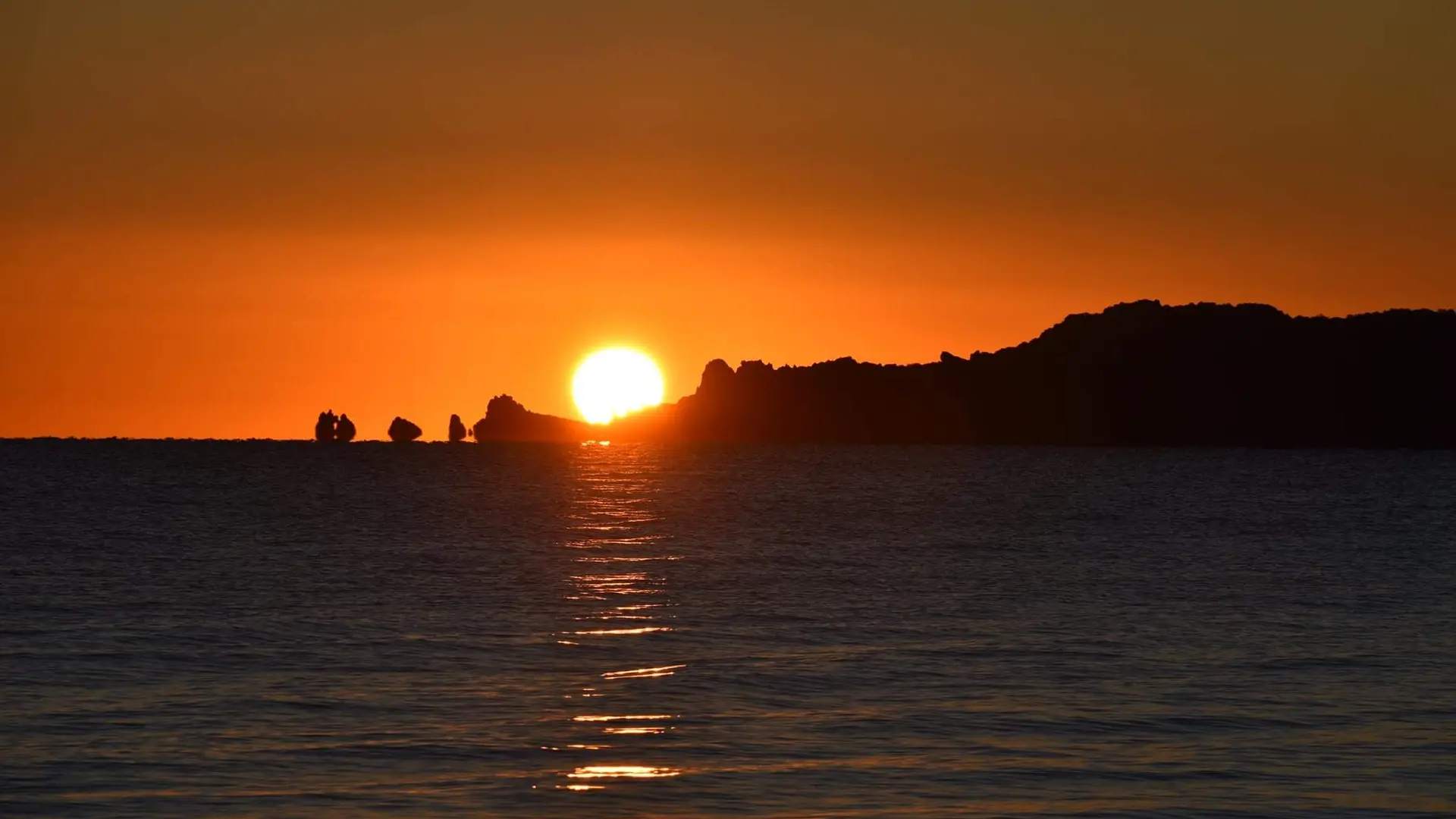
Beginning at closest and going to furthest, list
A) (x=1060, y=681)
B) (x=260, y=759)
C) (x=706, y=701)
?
(x=260, y=759)
(x=706, y=701)
(x=1060, y=681)

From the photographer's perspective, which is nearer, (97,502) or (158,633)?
(158,633)

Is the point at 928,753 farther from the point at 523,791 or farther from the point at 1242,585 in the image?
the point at 1242,585

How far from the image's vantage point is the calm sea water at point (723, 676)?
23.0 metres

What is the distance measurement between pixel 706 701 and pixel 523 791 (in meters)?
7.40

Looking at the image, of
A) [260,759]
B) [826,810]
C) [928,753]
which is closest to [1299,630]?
[928,753]

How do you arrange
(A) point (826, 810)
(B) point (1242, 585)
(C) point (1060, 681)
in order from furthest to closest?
(B) point (1242, 585) → (C) point (1060, 681) → (A) point (826, 810)

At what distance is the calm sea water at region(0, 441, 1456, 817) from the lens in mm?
23031

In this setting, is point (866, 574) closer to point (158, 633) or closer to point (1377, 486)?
point (158, 633)

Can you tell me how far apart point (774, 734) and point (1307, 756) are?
8.13 m

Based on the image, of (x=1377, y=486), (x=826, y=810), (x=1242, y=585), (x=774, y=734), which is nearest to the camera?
(x=826, y=810)

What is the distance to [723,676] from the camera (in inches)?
1296

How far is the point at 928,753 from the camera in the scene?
25.3 m

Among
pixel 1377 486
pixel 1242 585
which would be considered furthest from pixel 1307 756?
pixel 1377 486

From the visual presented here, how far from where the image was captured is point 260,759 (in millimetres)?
24547
